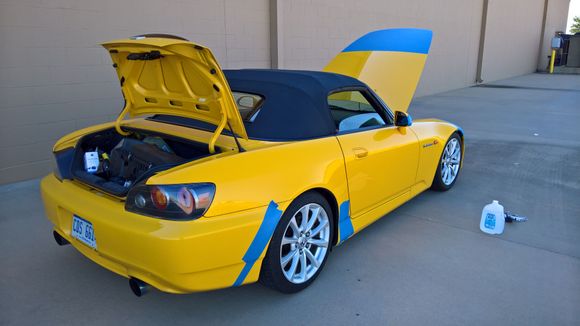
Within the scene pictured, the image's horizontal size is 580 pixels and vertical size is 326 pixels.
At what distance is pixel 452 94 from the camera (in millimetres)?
14219

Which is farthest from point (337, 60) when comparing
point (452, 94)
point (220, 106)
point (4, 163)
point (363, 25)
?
point (452, 94)

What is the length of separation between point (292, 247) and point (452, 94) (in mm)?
12955

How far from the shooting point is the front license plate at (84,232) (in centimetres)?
243

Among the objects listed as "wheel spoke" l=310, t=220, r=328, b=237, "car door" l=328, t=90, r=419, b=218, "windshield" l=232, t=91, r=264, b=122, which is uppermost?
"windshield" l=232, t=91, r=264, b=122

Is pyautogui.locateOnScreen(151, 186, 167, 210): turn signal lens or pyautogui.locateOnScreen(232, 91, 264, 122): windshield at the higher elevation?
pyautogui.locateOnScreen(232, 91, 264, 122): windshield

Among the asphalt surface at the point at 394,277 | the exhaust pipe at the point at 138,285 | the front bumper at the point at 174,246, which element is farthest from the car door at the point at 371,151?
the exhaust pipe at the point at 138,285

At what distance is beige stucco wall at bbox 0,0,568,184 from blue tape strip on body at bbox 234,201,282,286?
12.6ft

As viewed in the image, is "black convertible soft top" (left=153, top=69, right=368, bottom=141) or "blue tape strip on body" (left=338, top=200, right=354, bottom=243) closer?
"black convertible soft top" (left=153, top=69, right=368, bottom=141)

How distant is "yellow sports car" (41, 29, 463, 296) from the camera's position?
2225 millimetres

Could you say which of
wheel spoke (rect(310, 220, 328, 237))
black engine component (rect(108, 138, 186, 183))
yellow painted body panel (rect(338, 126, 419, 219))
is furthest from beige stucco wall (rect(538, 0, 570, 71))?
black engine component (rect(108, 138, 186, 183))

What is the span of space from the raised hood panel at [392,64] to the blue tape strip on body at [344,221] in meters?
2.06

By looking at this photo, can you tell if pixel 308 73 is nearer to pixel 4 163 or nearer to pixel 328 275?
pixel 328 275

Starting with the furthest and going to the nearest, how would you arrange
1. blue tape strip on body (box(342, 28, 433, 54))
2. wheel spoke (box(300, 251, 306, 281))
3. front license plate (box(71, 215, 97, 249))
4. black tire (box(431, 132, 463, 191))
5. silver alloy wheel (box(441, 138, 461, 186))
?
blue tape strip on body (box(342, 28, 433, 54)) → silver alloy wheel (box(441, 138, 461, 186)) → black tire (box(431, 132, 463, 191)) → wheel spoke (box(300, 251, 306, 281)) → front license plate (box(71, 215, 97, 249))

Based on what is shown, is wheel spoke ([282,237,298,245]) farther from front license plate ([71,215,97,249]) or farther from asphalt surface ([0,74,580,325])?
front license plate ([71,215,97,249])
